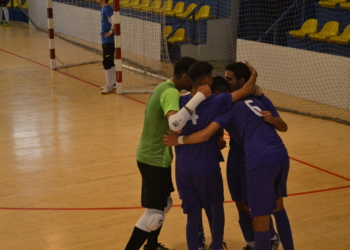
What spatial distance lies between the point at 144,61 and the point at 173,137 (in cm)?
897

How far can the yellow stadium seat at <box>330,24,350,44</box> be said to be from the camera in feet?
34.0

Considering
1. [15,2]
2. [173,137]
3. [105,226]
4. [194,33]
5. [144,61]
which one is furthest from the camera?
[15,2]

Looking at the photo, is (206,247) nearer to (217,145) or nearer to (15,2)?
(217,145)

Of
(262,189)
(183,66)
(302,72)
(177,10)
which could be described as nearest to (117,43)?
(302,72)

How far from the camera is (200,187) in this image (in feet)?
13.3

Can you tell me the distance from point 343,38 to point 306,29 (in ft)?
3.75

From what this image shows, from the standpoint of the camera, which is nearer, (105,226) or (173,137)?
(173,137)

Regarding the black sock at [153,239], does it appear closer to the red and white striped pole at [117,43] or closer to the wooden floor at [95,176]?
the wooden floor at [95,176]

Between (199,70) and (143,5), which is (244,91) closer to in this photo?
(199,70)

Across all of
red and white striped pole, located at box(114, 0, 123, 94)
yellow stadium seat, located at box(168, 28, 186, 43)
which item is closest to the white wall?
yellow stadium seat, located at box(168, 28, 186, 43)

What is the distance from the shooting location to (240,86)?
4.20 metres

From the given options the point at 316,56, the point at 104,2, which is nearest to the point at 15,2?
the point at 104,2

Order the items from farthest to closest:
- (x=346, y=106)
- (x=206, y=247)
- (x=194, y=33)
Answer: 1. (x=194, y=33)
2. (x=346, y=106)
3. (x=206, y=247)

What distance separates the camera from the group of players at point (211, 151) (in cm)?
389
